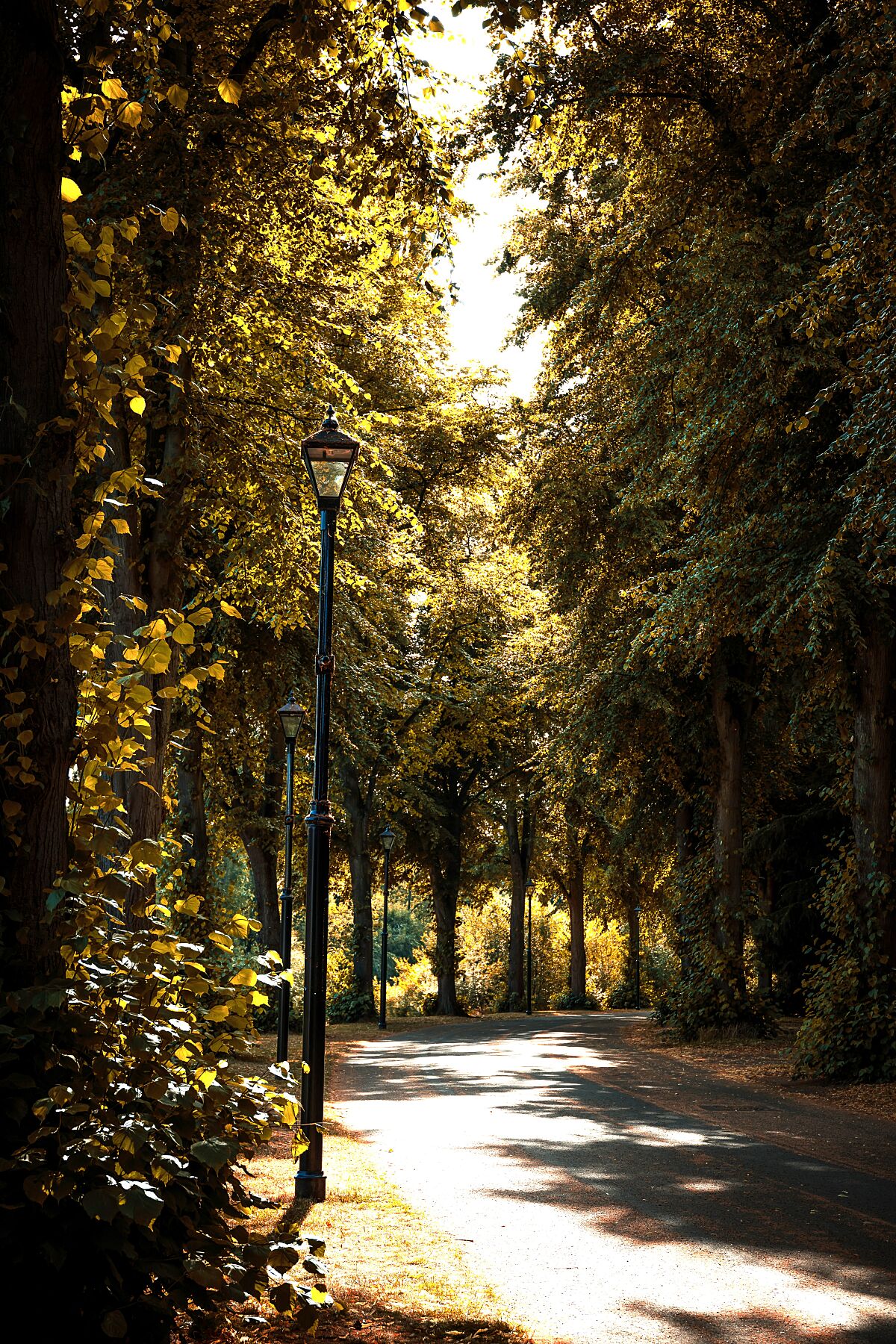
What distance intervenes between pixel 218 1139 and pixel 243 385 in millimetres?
9850

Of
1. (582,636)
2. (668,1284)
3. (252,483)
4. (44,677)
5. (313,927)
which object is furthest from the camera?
(582,636)

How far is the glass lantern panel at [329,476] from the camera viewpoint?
901 cm

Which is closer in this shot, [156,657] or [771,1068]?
[156,657]

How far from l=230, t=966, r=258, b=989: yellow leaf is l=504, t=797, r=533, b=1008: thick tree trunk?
33.3m

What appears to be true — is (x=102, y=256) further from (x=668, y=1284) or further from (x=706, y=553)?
(x=706, y=553)

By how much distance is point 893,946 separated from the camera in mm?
14602

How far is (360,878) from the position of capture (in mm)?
32938

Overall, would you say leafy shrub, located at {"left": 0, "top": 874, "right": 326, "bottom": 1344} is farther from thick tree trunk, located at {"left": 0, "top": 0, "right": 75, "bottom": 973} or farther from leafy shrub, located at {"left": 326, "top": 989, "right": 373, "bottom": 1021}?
leafy shrub, located at {"left": 326, "top": 989, "right": 373, "bottom": 1021}

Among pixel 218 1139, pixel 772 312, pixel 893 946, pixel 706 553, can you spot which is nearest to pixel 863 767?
pixel 893 946

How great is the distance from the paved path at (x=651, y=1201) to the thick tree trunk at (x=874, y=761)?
2.88 meters

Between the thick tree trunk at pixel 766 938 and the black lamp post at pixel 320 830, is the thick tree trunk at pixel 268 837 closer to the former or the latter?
the thick tree trunk at pixel 766 938

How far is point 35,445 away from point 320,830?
5035 mm

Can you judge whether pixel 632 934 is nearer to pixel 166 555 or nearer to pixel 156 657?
pixel 166 555

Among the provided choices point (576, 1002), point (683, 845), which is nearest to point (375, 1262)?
point (683, 845)
